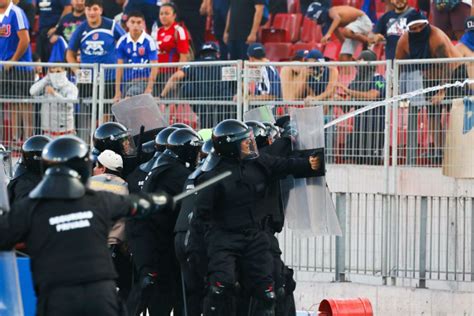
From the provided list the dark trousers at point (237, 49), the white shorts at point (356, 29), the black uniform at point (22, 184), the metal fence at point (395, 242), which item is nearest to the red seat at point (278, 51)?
the dark trousers at point (237, 49)

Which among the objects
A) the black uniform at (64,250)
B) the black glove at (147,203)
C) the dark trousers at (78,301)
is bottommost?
the dark trousers at (78,301)

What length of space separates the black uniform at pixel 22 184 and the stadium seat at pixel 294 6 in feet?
26.5

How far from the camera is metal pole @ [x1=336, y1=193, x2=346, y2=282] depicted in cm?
1567

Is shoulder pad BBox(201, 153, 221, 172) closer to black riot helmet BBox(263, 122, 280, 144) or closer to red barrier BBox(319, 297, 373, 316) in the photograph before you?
black riot helmet BBox(263, 122, 280, 144)

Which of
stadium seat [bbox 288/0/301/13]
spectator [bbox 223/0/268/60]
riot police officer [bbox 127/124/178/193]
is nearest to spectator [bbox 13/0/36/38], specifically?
spectator [bbox 223/0/268/60]

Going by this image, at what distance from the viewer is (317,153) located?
41.0 feet

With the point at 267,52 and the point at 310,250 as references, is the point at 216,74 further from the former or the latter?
the point at 267,52

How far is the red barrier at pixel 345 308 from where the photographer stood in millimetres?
13234

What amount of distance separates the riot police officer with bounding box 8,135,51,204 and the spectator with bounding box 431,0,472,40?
22.1ft

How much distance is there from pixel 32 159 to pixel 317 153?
243 cm

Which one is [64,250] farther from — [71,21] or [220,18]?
[71,21]

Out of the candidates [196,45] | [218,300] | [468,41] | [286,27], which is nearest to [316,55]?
[468,41]

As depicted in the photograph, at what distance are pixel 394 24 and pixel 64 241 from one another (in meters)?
9.58

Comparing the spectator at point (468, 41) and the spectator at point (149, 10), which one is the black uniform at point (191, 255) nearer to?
the spectator at point (468, 41)
